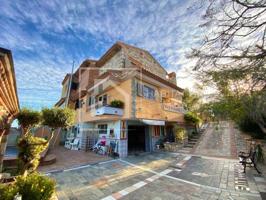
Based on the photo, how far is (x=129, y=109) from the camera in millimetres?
12328

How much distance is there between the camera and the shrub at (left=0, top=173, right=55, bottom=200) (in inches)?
145

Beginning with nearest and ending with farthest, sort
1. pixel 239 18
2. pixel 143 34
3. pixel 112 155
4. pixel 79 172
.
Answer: pixel 239 18 → pixel 143 34 → pixel 79 172 → pixel 112 155

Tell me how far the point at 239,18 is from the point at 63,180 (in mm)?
9737

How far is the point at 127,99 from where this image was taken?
1271cm

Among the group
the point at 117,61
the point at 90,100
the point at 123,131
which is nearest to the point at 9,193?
the point at 123,131

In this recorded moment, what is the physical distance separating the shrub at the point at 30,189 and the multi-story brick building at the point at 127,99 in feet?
25.8

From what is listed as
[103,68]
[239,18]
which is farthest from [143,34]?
[103,68]

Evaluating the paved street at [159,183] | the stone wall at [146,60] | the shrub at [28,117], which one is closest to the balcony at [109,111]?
the paved street at [159,183]

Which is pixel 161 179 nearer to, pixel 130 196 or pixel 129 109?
pixel 130 196

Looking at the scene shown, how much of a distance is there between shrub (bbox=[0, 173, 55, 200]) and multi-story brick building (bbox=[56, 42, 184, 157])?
7.87 meters

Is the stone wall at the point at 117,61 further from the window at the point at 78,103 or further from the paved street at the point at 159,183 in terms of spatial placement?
the paved street at the point at 159,183

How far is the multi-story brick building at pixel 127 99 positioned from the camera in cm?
1284

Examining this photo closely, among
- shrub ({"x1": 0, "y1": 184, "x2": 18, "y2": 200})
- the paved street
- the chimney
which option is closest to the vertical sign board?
the paved street

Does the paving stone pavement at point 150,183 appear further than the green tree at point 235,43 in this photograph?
Yes
